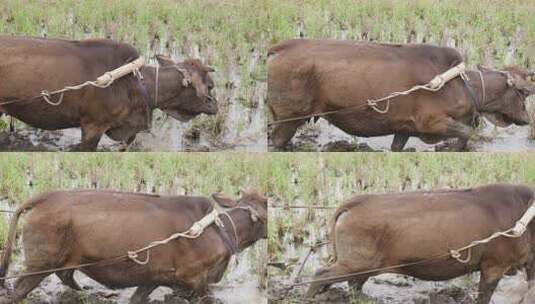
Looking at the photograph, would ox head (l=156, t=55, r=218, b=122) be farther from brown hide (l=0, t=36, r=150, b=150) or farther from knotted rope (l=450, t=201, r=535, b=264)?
knotted rope (l=450, t=201, r=535, b=264)

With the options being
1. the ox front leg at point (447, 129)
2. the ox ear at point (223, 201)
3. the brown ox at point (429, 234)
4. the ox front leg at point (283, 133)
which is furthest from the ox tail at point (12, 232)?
the ox front leg at point (447, 129)

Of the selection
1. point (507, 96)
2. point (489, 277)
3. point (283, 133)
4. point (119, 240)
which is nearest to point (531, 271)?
point (489, 277)

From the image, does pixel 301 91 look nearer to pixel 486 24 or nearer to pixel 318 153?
pixel 318 153

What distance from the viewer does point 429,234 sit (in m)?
6.71

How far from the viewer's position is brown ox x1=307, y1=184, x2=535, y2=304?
6.72 m

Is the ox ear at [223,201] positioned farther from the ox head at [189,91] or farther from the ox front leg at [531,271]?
the ox front leg at [531,271]

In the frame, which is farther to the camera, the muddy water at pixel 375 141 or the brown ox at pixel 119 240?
the muddy water at pixel 375 141

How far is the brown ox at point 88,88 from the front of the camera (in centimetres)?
684

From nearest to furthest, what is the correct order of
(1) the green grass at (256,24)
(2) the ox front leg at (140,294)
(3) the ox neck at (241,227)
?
(2) the ox front leg at (140,294) → (3) the ox neck at (241,227) → (1) the green grass at (256,24)

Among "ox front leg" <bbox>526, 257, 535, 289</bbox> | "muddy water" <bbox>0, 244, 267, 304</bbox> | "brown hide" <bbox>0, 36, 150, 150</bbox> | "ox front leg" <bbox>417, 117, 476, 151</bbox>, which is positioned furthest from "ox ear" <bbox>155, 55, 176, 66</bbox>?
"ox front leg" <bbox>526, 257, 535, 289</bbox>

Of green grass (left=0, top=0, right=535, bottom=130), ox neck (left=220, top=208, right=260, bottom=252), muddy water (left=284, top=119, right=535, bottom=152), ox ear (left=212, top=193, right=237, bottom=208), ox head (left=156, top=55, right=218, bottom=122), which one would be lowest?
ox neck (left=220, top=208, right=260, bottom=252)

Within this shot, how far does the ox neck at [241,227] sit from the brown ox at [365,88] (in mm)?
627

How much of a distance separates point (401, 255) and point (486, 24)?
10.1 feet

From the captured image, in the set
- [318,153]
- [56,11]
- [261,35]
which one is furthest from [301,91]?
[56,11]
